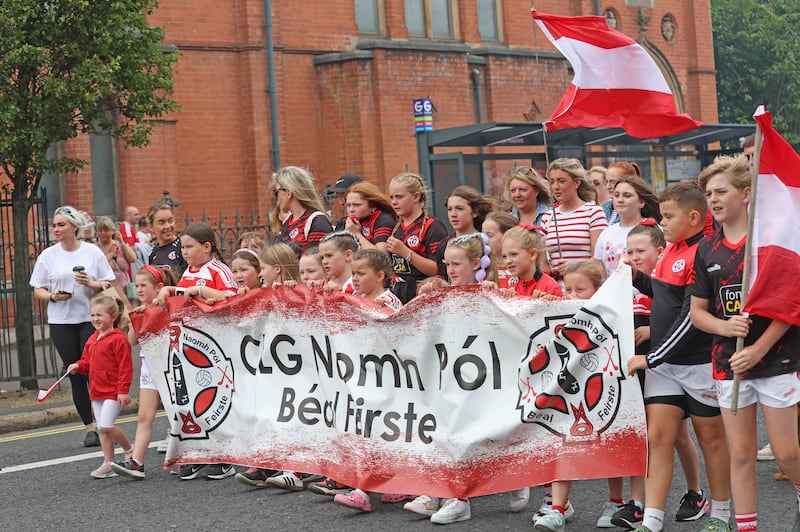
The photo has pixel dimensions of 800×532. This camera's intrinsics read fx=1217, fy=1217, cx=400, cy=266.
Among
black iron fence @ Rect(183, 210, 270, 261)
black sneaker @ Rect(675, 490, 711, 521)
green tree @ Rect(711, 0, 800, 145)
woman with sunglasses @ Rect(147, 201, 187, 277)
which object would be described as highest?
green tree @ Rect(711, 0, 800, 145)

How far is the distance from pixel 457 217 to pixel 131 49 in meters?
7.89

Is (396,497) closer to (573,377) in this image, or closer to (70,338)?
(573,377)

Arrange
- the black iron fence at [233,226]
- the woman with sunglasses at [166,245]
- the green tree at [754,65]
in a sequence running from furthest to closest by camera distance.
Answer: the green tree at [754,65] → the black iron fence at [233,226] → the woman with sunglasses at [166,245]

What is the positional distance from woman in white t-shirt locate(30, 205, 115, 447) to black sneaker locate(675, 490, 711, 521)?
224 inches

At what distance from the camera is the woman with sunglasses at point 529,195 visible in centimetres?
902

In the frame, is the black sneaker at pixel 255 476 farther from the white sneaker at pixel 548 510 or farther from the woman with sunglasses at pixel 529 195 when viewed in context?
the woman with sunglasses at pixel 529 195

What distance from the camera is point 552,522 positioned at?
6.49 m

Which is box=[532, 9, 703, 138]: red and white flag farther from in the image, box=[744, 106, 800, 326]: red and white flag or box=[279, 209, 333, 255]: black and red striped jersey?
box=[744, 106, 800, 326]: red and white flag

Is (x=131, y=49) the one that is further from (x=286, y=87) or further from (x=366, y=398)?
(x=286, y=87)

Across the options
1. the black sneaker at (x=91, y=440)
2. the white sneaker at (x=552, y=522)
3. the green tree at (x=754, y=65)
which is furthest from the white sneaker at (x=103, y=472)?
the green tree at (x=754, y=65)

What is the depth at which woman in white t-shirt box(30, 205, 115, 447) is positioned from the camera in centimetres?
1093

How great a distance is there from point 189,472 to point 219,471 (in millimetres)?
215

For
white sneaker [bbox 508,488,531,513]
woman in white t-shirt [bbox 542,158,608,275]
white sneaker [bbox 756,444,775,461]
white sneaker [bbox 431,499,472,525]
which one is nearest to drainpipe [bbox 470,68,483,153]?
woman in white t-shirt [bbox 542,158,608,275]

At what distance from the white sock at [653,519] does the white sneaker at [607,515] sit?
1.72 ft
